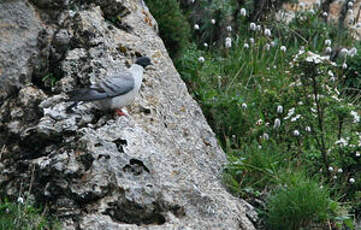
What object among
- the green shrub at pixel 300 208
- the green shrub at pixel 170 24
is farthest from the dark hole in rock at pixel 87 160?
the green shrub at pixel 170 24

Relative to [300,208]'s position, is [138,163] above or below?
above

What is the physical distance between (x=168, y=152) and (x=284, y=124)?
2581 mm

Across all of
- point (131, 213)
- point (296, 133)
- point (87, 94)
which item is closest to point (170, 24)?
point (296, 133)

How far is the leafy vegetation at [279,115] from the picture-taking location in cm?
560

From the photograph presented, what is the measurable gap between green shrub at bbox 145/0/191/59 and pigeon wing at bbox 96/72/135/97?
2.74 metres

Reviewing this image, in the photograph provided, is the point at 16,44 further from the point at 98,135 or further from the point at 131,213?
the point at 131,213

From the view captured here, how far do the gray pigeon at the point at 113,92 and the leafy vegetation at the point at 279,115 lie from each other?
1.42 m

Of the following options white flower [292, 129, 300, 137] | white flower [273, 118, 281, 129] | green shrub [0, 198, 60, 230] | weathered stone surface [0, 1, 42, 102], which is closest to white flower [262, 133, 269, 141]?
white flower [273, 118, 281, 129]

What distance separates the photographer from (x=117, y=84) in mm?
4875

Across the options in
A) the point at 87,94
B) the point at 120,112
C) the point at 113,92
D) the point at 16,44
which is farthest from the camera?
the point at 16,44

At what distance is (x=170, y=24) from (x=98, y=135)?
3431mm

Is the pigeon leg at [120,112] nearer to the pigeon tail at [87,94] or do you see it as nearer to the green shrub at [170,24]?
the pigeon tail at [87,94]

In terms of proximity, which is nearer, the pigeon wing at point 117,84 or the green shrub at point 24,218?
the green shrub at point 24,218

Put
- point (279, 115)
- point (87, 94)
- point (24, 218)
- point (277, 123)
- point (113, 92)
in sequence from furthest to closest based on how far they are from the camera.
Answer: point (279, 115), point (277, 123), point (113, 92), point (87, 94), point (24, 218)
